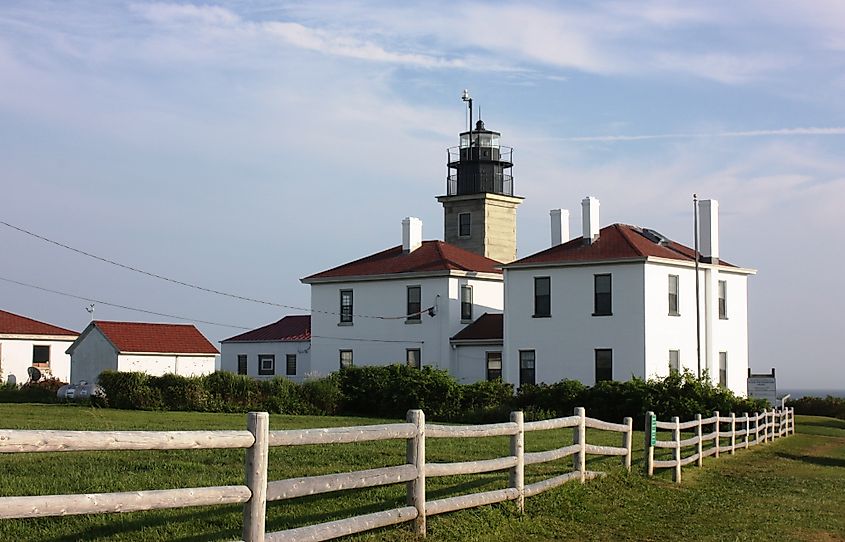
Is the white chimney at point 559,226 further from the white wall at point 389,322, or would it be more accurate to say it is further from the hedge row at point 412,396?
the hedge row at point 412,396

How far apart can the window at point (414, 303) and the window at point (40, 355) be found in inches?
870

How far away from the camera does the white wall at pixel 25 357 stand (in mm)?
59125

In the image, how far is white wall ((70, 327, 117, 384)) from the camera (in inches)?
1972

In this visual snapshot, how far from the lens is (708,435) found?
2334 centimetres

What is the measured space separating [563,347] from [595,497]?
30242mm

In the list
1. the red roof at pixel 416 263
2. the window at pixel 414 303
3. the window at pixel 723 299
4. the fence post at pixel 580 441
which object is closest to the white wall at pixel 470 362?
the window at pixel 414 303

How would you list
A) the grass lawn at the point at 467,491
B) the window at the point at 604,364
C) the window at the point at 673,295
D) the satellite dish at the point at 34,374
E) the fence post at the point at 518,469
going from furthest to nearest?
1. the satellite dish at the point at 34,374
2. the window at the point at 673,295
3. the window at the point at 604,364
4. the fence post at the point at 518,469
5. the grass lawn at the point at 467,491

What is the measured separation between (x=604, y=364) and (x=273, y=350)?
2504 cm

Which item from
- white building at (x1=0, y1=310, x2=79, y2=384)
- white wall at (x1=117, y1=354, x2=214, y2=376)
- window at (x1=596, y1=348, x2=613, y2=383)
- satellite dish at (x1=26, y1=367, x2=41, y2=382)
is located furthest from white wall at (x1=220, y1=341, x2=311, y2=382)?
window at (x1=596, y1=348, x2=613, y2=383)

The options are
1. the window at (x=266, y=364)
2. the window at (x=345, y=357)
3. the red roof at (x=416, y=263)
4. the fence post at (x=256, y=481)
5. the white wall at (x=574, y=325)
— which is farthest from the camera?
the window at (x=266, y=364)

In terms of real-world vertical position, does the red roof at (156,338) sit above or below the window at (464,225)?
below

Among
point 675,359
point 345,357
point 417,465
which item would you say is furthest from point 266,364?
point 417,465

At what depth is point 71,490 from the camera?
1197cm

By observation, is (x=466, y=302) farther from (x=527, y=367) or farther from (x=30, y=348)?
(x=30, y=348)
